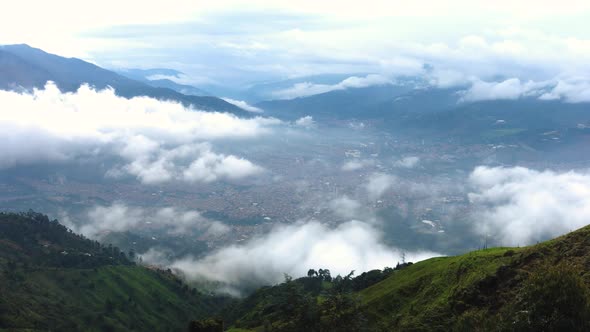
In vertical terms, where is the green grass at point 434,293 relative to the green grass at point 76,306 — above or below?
above

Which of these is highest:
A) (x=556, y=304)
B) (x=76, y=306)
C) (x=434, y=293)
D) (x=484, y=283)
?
(x=484, y=283)

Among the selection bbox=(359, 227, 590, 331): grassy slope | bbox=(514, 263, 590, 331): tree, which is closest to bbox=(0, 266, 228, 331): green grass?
bbox=(359, 227, 590, 331): grassy slope

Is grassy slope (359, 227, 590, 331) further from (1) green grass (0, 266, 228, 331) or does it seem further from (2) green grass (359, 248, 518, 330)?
(1) green grass (0, 266, 228, 331)

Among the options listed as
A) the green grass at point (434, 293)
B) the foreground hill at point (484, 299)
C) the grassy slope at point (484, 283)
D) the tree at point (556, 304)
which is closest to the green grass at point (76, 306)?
the foreground hill at point (484, 299)

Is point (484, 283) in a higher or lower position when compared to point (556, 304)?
higher

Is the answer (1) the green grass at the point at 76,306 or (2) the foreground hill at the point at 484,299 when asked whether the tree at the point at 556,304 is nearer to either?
(2) the foreground hill at the point at 484,299

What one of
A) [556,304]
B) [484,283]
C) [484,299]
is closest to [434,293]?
[484,283]

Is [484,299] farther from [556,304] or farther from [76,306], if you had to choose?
[76,306]

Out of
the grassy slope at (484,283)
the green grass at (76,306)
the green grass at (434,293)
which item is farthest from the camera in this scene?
the green grass at (76,306)

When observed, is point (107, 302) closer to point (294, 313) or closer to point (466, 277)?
point (294, 313)
